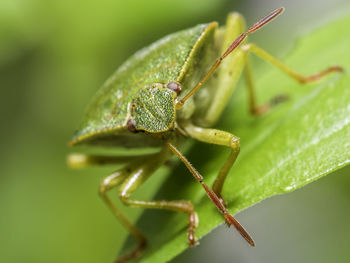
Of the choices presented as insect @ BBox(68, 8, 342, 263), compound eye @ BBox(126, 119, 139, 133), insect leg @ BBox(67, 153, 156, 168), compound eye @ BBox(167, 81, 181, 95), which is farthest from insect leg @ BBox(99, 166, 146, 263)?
compound eye @ BBox(167, 81, 181, 95)

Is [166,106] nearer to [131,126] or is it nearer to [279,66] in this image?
[131,126]

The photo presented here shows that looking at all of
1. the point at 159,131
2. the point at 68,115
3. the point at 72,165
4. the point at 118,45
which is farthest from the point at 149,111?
the point at 68,115

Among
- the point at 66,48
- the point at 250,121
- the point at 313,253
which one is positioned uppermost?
the point at 66,48

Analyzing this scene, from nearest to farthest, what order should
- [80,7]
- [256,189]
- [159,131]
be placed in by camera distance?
[256,189] < [159,131] < [80,7]

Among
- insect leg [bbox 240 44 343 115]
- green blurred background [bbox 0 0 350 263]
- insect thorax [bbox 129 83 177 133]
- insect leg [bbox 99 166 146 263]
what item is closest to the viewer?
insect thorax [bbox 129 83 177 133]

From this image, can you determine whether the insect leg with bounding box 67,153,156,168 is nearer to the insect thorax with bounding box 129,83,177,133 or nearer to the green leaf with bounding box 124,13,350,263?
the green leaf with bounding box 124,13,350,263

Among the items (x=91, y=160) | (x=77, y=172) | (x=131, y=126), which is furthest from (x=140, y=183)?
(x=77, y=172)

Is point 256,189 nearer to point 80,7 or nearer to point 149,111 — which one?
point 149,111
